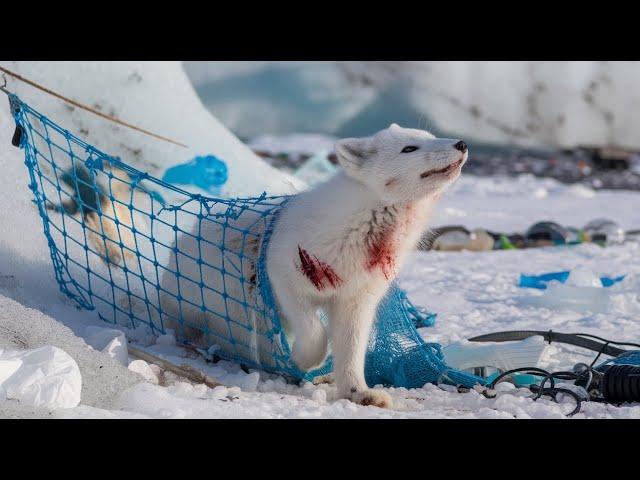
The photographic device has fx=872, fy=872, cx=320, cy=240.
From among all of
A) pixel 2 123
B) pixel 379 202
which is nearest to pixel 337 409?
pixel 379 202

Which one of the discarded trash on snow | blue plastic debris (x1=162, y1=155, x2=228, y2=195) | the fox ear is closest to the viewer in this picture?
the fox ear

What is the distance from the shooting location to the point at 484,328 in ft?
12.1

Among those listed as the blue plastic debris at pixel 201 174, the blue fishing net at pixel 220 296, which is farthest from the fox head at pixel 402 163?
the blue plastic debris at pixel 201 174

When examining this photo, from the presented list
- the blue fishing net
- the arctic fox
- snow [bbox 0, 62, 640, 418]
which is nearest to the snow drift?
snow [bbox 0, 62, 640, 418]

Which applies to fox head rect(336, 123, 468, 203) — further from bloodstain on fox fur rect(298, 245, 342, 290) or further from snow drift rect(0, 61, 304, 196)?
snow drift rect(0, 61, 304, 196)

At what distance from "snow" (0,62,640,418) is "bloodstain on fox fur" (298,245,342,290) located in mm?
351

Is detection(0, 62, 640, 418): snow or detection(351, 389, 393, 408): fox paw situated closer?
detection(0, 62, 640, 418): snow

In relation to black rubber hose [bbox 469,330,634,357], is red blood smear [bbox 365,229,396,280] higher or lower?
higher

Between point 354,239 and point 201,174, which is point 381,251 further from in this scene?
point 201,174

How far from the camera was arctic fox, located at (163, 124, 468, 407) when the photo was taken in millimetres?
2570

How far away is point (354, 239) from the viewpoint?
2.62 meters

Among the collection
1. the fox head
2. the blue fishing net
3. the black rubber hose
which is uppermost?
the fox head

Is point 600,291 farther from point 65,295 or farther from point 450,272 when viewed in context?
point 65,295

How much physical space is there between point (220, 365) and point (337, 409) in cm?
66
